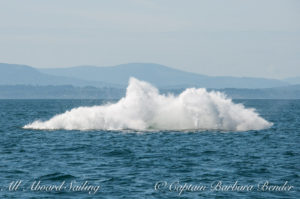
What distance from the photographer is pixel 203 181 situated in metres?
27.5

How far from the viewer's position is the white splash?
52094 millimetres

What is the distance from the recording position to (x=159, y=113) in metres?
52.9

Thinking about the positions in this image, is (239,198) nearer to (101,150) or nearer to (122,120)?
(101,150)

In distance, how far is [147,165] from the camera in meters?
32.2

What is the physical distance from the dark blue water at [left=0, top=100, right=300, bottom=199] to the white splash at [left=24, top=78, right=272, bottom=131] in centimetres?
333

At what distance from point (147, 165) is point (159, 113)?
20.9 metres

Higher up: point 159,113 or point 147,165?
point 159,113

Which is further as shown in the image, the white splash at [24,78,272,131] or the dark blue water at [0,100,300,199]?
the white splash at [24,78,272,131]

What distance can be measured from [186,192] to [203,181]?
2468mm

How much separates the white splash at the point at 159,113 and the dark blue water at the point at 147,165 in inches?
131

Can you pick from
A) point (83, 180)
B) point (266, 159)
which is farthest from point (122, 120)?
point (83, 180)

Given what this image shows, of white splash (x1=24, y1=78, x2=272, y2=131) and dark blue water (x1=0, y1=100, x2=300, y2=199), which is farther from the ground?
white splash (x1=24, y1=78, x2=272, y2=131)

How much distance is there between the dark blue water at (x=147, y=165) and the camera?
2544 centimetres

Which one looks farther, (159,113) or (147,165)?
(159,113)
